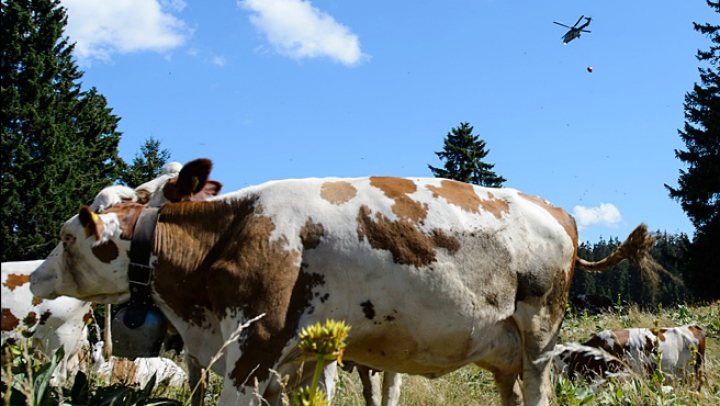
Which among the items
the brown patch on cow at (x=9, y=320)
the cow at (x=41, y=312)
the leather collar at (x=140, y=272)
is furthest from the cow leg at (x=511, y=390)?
the brown patch on cow at (x=9, y=320)

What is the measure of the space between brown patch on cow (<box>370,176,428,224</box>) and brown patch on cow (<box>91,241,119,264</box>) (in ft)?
5.89

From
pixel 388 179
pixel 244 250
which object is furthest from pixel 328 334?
pixel 388 179

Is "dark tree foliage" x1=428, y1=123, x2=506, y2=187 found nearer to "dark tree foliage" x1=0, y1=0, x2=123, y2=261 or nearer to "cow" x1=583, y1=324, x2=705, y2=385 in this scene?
"dark tree foliage" x1=0, y1=0, x2=123, y2=261

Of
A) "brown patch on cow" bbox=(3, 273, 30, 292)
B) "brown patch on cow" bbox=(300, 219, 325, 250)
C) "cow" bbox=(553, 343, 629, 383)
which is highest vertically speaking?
"brown patch on cow" bbox=(300, 219, 325, 250)

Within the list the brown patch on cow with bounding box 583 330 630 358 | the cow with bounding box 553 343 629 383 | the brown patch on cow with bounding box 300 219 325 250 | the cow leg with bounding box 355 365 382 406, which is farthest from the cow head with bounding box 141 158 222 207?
the brown patch on cow with bounding box 583 330 630 358

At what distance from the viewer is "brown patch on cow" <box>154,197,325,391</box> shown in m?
3.65

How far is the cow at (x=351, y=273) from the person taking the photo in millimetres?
3777

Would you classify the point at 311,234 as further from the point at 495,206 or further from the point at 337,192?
the point at 495,206

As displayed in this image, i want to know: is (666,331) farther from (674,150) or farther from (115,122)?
(115,122)

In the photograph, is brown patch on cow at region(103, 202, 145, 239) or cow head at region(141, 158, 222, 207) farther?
cow head at region(141, 158, 222, 207)

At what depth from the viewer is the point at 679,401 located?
16.5 ft

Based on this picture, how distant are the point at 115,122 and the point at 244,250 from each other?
3311 cm

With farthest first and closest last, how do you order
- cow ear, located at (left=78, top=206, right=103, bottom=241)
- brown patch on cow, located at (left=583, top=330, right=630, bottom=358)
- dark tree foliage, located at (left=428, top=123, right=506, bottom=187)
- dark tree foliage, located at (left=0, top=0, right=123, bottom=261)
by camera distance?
dark tree foliage, located at (left=428, top=123, right=506, bottom=187)
dark tree foliage, located at (left=0, top=0, right=123, bottom=261)
brown patch on cow, located at (left=583, top=330, right=630, bottom=358)
cow ear, located at (left=78, top=206, right=103, bottom=241)

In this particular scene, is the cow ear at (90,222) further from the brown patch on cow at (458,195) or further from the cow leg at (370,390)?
the cow leg at (370,390)
